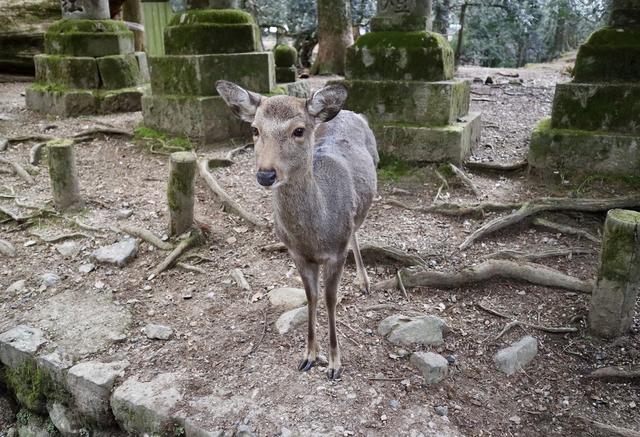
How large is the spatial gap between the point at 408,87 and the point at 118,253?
3.42 meters

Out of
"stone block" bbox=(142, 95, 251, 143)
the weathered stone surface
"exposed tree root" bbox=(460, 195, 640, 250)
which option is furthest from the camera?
"stone block" bbox=(142, 95, 251, 143)

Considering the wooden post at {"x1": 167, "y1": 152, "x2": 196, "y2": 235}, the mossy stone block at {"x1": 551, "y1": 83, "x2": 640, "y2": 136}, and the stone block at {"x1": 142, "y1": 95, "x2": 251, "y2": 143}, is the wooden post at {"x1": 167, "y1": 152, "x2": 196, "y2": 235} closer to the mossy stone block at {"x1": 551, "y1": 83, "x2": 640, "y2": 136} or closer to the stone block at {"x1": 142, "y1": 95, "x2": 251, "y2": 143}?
the stone block at {"x1": 142, "y1": 95, "x2": 251, "y2": 143}

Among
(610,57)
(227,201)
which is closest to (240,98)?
(227,201)

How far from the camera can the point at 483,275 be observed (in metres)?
3.88

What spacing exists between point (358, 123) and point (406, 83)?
1.93 m

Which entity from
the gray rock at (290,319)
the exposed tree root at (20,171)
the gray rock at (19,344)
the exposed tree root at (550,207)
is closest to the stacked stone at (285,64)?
the exposed tree root at (20,171)

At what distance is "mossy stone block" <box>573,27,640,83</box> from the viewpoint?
15.6 feet

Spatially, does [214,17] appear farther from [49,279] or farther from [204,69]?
[49,279]

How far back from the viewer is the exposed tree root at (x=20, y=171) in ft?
19.8

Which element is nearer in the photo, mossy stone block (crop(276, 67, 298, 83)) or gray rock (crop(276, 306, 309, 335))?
gray rock (crop(276, 306, 309, 335))

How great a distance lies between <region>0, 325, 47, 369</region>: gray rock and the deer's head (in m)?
2.18

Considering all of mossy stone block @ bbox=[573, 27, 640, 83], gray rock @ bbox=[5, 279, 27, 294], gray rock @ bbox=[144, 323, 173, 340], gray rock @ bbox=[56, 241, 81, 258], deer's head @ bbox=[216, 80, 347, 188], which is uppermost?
mossy stone block @ bbox=[573, 27, 640, 83]

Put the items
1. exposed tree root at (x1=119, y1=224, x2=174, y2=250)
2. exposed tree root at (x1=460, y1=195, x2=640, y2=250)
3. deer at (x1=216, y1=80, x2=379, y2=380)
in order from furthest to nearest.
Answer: exposed tree root at (x1=119, y1=224, x2=174, y2=250), exposed tree root at (x1=460, y1=195, x2=640, y2=250), deer at (x1=216, y1=80, x2=379, y2=380)

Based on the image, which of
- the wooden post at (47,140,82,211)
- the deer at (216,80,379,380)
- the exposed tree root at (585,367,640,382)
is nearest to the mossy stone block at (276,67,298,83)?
the wooden post at (47,140,82,211)
